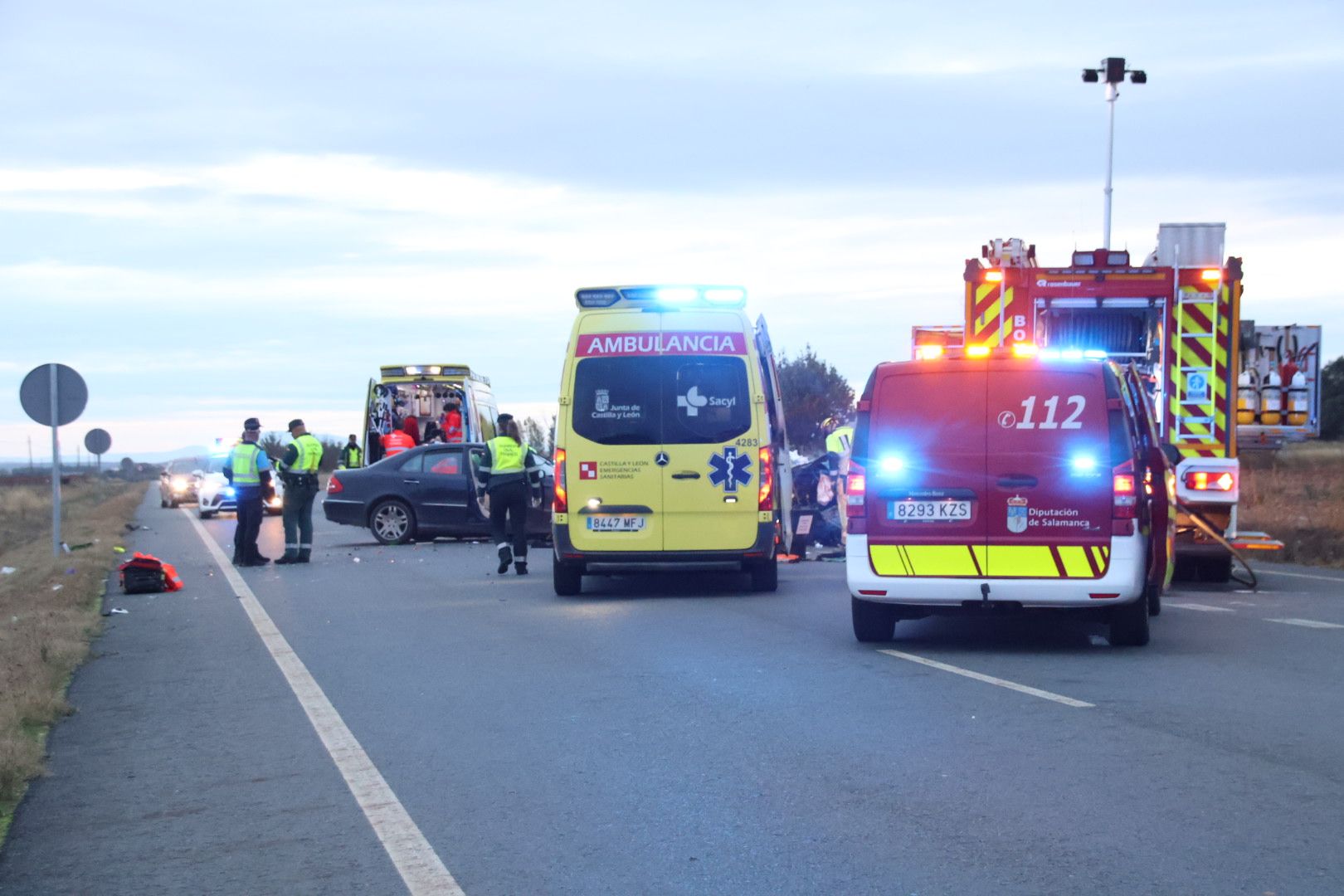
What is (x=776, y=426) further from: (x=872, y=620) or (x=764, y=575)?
(x=872, y=620)

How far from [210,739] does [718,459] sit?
22.9 feet

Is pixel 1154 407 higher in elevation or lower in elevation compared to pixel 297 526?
higher

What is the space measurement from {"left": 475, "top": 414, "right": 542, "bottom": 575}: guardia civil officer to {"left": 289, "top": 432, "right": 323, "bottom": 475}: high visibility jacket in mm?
3148

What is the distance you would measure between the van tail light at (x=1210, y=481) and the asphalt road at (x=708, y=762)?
2353 millimetres

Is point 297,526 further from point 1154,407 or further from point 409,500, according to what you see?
point 1154,407

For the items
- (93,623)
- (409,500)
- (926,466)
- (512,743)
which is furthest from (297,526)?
(512,743)

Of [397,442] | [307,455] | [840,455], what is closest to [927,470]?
[840,455]

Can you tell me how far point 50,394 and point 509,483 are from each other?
6.42m

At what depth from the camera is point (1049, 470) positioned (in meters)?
10.1

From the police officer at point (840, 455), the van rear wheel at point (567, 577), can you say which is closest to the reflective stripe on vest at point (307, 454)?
the van rear wheel at point (567, 577)

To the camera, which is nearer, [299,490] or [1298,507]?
[299,490]

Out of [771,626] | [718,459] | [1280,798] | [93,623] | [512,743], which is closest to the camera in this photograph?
[1280,798]

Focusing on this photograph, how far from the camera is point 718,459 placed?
14070 millimetres

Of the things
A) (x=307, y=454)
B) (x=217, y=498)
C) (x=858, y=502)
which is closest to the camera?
(x=858, y=502)
